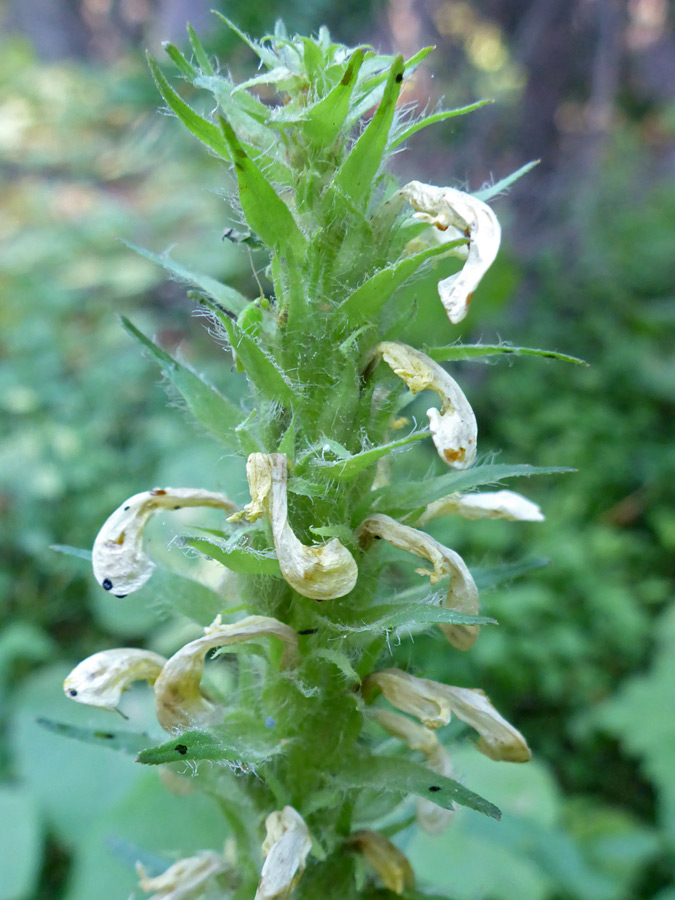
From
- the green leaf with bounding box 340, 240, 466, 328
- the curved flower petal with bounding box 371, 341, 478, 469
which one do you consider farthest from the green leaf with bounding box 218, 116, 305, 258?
the curved flower petal with bounding box 371, 341, 478, 469

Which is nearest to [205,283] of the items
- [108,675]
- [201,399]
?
[201,399]

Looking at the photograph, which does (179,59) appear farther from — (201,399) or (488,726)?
(488,726)

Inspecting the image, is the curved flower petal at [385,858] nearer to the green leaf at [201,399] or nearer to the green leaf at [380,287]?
the green leaf at [201,399]

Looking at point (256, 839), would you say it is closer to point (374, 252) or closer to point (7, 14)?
point (374, 252)

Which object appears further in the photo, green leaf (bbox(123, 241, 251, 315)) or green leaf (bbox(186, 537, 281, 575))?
green leaf (bbox(123, 241, 251, 315))

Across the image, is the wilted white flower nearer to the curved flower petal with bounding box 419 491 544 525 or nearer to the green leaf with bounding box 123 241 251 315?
the curved flower petal with bounding box 419 491 544 525

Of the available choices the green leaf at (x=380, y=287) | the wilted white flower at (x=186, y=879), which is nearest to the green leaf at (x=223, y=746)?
the wilted white flower at (x=186, y=879)
